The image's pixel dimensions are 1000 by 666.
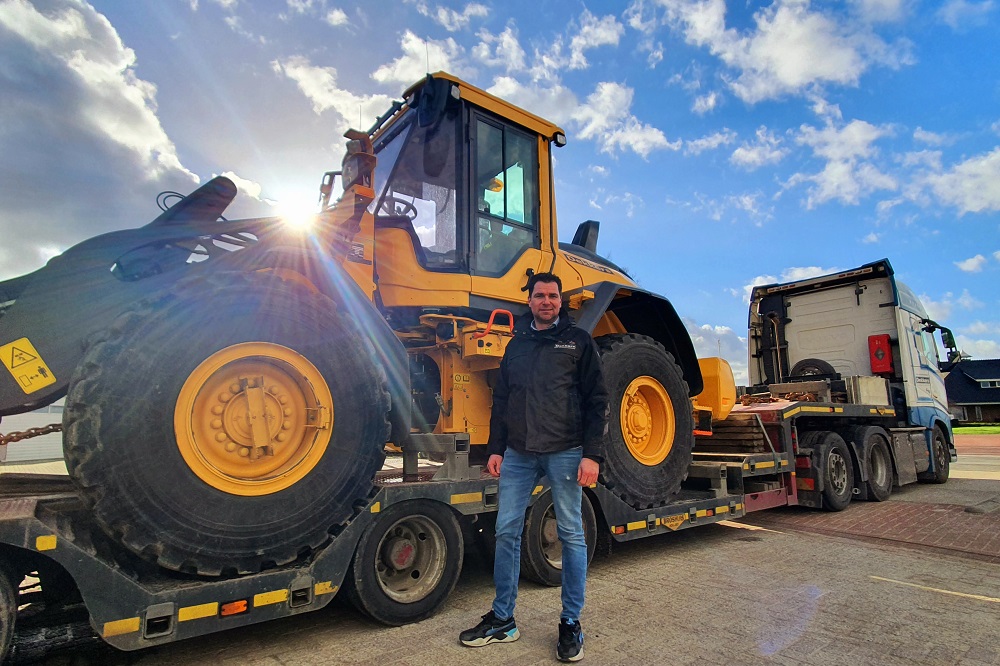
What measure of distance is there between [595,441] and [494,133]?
9.07 feet

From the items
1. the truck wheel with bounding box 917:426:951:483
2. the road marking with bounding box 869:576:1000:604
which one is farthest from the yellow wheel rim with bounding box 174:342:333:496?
the truck wheel with bounding box 917:426:951:483

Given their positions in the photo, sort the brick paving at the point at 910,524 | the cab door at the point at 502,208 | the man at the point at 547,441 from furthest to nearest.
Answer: the brick paving at the point at 910,524 < the cab door at the point at 502,208 < the man at the point at 547,441

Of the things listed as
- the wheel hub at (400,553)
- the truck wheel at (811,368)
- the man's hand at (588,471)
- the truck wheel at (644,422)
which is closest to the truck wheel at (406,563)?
the wheel hub at (400,553)

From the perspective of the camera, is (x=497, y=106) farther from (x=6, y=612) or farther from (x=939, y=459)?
(x=939, y=459)

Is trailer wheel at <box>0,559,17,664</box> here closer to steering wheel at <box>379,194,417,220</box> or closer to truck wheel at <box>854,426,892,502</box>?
steering wheel at <box>379,194,417,220</box>

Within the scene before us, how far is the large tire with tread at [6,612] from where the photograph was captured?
243cm

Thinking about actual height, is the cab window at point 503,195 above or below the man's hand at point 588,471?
above

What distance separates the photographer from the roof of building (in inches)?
1403

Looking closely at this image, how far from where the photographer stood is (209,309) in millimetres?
3002

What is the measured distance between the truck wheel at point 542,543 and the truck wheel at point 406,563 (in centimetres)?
63

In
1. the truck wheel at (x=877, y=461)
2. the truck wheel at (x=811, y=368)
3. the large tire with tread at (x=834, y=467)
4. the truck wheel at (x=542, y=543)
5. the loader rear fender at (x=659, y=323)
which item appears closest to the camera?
the truck wheel at (x=542, y=543)

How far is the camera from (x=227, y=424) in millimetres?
3031

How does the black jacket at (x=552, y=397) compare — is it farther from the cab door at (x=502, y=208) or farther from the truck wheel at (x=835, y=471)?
the truck wheel at (x=835, y=471)

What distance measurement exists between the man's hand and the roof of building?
1647 inches
